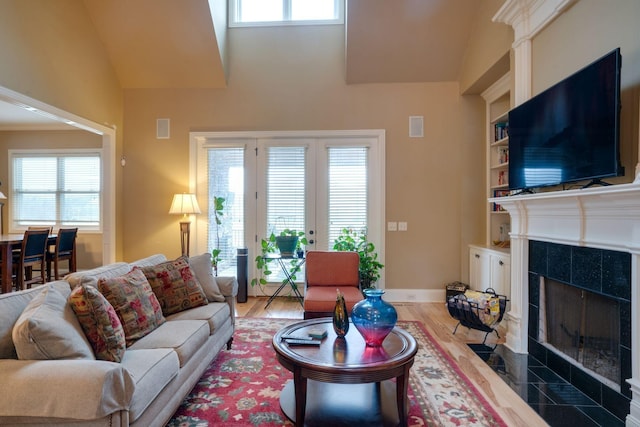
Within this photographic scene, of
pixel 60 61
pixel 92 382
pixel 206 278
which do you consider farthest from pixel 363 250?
pixel 60 61

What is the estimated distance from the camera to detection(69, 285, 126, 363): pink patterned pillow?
174cm

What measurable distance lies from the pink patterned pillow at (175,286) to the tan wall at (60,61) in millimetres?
2642

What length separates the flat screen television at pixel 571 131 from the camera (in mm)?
2121

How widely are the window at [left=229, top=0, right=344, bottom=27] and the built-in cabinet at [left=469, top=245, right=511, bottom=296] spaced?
381cm

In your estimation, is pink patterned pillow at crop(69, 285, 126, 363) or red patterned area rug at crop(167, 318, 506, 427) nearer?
pink patterned pillow at crop(69, 285, 126, 363)

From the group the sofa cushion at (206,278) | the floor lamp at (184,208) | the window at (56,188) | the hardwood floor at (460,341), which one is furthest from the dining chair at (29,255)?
the sofa cushion at (206,278)

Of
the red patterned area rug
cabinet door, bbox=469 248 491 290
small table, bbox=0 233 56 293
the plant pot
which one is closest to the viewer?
the red patterned area rug

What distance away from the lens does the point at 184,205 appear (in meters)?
4.78

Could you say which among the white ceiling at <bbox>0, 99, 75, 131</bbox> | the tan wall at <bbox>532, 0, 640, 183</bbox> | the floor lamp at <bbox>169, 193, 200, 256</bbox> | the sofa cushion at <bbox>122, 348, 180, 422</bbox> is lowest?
the sofa cushion at <bbox>122, 348, 180, 422</bbox>

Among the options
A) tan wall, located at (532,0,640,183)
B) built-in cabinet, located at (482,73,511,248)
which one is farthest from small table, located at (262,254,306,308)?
tan wall, located at (532,0,640,183)

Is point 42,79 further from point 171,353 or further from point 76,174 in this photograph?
point 171,353

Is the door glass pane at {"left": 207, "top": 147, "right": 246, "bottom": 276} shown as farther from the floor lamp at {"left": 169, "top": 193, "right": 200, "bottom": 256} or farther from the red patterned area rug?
the red patterned area rug

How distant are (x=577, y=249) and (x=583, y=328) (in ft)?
1.97

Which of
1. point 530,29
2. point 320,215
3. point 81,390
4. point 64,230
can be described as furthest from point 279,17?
point 81,390
